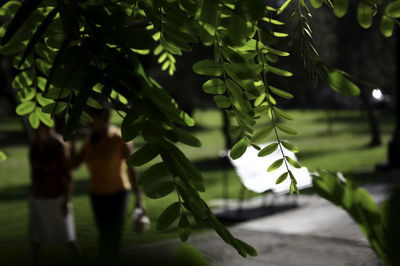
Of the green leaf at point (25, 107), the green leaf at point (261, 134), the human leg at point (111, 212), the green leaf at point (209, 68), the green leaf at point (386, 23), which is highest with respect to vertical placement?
the green leaf at point (386, 23)

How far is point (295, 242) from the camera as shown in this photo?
7.64 metres

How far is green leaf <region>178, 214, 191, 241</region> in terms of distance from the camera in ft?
4.63

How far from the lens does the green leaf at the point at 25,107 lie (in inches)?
81.6

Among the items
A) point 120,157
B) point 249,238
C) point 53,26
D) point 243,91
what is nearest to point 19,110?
point 53,26

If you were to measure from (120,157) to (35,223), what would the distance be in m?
1.60

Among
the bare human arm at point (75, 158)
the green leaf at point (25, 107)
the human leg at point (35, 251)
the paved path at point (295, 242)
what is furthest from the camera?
the human leg at point (35, 251)

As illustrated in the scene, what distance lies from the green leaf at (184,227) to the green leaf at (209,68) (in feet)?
1.45

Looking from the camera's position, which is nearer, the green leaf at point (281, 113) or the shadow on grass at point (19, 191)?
the green leaf at point (281, 113)

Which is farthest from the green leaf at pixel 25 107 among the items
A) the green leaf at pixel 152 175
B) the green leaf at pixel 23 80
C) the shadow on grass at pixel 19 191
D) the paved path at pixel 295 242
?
the shadow on grass at pixel 19 191

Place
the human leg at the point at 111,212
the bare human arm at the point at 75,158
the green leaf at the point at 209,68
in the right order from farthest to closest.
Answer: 1. the bare human arm at the point at 75,158
2. the human leg at the point at 111,212
3. the green leaf at the point at 209,68

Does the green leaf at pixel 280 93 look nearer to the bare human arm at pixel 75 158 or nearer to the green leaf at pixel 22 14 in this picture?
the green leaf at pixel 22 14

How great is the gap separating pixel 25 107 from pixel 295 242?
6111 mm

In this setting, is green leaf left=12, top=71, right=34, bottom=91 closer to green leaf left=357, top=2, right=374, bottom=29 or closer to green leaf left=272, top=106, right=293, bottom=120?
green leaf left=272, top=106, right=293, bottom=120

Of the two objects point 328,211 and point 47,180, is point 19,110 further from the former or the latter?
point 328,211
